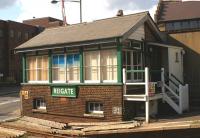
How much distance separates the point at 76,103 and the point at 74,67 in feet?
6.33

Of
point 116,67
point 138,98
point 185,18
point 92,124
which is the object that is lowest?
point 92,124

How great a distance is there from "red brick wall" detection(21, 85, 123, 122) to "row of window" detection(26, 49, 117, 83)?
1.89 feet

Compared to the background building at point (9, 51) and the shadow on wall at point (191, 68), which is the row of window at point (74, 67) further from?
the background building at point (9, 51)

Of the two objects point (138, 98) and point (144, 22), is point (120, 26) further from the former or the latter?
point (138, 98)

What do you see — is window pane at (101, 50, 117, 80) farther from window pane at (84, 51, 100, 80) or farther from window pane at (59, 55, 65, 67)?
window pane at (59, 55, 65, 67)

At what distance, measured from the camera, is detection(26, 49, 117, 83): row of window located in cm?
1875

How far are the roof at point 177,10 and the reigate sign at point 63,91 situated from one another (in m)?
27.9

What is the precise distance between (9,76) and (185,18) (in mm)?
29835

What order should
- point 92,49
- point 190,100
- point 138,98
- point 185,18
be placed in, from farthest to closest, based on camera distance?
point 185,18 < point 190,100 < point 92,49 < point 138,98

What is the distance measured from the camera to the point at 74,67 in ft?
66.4

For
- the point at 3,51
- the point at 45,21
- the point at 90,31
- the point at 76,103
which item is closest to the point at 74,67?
the point at 76,103

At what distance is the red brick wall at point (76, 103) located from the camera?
1812 cm

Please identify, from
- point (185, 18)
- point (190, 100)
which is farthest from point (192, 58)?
point (185, 18)

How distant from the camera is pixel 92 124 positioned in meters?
17.8
